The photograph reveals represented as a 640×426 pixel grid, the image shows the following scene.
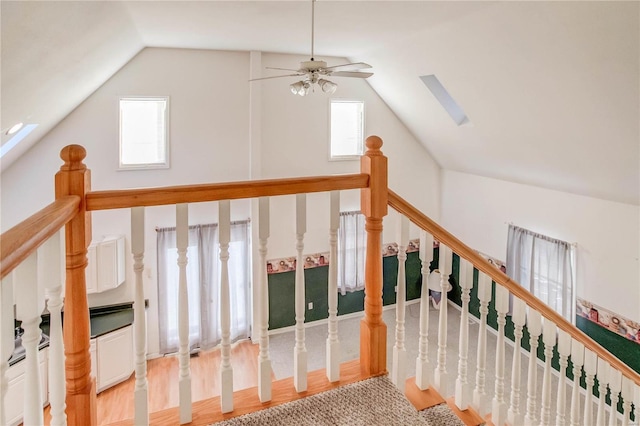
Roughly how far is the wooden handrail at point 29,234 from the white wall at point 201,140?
4.94m

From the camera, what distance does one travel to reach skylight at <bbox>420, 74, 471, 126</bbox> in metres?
5.46

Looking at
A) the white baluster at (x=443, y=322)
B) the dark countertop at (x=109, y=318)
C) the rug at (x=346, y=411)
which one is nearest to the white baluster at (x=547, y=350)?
the white baluster at (x=443, y=322)

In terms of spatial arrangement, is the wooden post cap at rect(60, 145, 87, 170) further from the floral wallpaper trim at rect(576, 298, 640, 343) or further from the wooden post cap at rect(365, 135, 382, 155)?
the floral wallpaper trim at rect(576, 298, 640, 343)

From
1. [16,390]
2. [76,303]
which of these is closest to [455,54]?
[76,303]

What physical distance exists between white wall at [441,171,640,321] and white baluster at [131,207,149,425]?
557cm

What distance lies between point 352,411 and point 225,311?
62 centimetres

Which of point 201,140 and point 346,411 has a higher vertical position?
point 201,140

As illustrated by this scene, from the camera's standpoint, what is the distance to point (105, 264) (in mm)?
5543

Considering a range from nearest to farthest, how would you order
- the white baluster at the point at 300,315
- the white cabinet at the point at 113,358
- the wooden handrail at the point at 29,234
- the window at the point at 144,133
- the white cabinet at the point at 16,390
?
the wooden handrail at the point at 29,234, the white baluster at the point at 300,315, the white cabinet at the point at 16,390, the white cabinet at the point at 113,358, the window at the point at 144,133

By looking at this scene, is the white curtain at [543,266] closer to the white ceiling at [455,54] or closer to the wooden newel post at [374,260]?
the white ceiling at [455,54]

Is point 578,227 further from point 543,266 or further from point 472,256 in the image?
point 472,256

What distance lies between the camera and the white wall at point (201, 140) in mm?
5348

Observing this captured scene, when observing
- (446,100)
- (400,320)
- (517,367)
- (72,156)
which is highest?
(446,100)

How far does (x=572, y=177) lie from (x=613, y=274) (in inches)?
52.1
